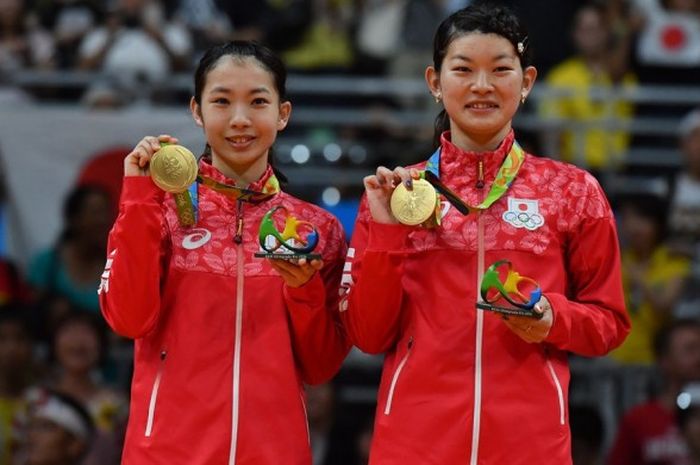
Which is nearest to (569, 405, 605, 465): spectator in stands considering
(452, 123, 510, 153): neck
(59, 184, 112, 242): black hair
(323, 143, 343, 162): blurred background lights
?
(323, 143, 343, 162): blurred background lights

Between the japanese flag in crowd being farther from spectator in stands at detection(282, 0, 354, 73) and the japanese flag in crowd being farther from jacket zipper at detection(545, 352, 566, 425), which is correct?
jacket zipper at detection(545, 352, 566, 425)

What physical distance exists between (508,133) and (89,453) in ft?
10.8

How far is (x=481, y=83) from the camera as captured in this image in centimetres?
475

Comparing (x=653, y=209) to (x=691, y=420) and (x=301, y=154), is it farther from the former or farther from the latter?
(x=301, y=154)

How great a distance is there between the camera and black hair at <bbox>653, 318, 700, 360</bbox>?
8.12m

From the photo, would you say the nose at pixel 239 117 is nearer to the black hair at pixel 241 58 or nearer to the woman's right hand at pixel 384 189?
the black hair at pixel 241 58

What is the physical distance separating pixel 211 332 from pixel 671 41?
562 cm

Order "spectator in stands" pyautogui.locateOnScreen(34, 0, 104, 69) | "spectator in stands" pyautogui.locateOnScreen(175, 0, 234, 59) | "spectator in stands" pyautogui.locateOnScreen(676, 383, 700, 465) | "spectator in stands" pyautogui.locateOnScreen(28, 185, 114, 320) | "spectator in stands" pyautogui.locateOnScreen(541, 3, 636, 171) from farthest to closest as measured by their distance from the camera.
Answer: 1. "spectator in stands" pyautogui.locateOnScreen(175, 0, 234, 59)
2. "spectator in stands" pyautogui.locateOnScreen(34, 0, 104, 69)
3. "spectator in stands" pyautogui.locateOnScreen(541, 3, 636, 171)
4. "spectator in stands" pyautogui.locateOnScreen(28, 185, 114, 320)
5. "spectator in stands" pyautogui.locateOnScreen(676, 383, 700, 465)

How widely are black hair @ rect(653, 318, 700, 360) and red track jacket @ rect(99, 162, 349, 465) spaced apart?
352cm

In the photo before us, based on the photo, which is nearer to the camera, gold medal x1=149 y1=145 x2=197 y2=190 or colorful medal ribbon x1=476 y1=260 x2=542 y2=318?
colorful medal ribbon x1=476 y1=260 x2=542 y2=318

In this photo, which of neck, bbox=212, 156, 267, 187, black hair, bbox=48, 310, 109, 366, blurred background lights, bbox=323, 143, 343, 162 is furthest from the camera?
blurred background lights, bbox=323, 143, 343, 162

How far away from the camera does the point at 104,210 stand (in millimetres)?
8742

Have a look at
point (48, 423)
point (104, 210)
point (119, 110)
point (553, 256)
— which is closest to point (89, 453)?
point (48, 423)

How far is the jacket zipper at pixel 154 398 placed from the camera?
188 inches
